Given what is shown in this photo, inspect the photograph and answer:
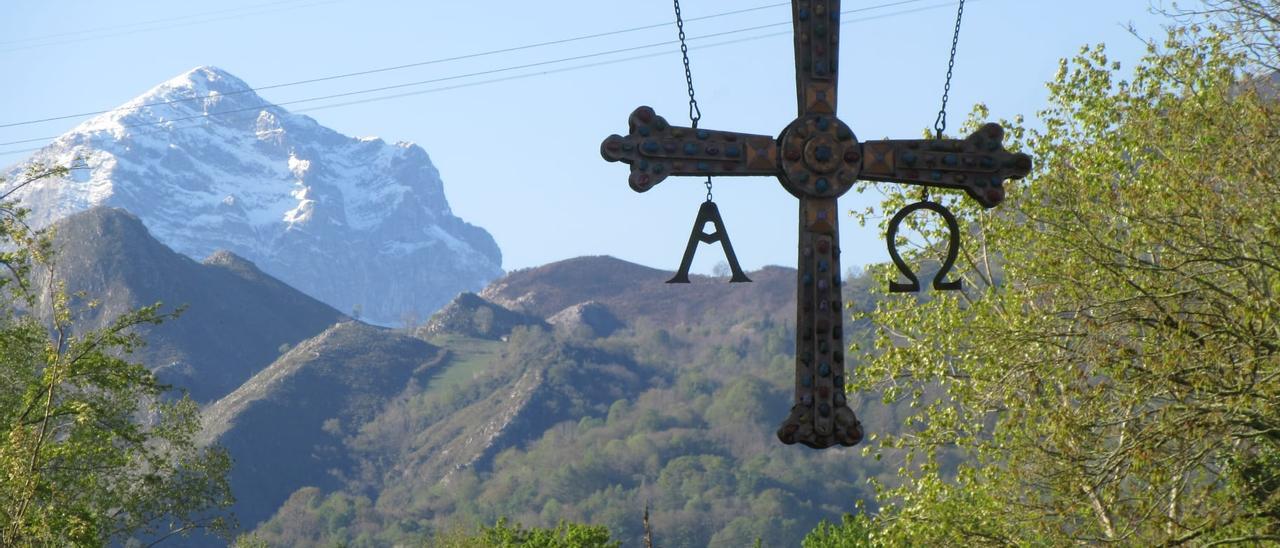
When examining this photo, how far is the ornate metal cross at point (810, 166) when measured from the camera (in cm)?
988

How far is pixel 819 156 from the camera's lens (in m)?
10.0

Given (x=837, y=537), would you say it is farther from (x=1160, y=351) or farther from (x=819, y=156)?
(x=819, y=156)

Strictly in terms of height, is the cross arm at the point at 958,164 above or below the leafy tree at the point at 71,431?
above

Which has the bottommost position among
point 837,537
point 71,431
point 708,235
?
point 837,537

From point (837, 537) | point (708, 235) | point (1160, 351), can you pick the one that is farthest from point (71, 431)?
point (708, 235)

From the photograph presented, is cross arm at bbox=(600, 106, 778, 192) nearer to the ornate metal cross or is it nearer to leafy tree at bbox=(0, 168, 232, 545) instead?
the ornate metal cross

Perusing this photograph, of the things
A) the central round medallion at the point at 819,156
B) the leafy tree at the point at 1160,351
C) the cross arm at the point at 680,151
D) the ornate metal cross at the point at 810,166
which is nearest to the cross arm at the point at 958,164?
the ornate metal cross at the point at 810,166

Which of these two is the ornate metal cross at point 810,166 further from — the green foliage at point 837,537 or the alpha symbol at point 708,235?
the green foliage at point 837,537

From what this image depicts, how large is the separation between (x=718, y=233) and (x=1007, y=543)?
11.1 meters

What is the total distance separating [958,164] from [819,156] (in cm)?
105

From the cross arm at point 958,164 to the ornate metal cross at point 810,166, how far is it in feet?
0.42

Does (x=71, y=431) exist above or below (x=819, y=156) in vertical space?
below

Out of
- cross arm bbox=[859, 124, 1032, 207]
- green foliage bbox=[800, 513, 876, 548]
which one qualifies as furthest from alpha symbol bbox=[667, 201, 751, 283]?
green foliage bbox=[800, 513, 876, 548]

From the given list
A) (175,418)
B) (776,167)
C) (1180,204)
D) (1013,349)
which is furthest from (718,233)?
(175,418)
